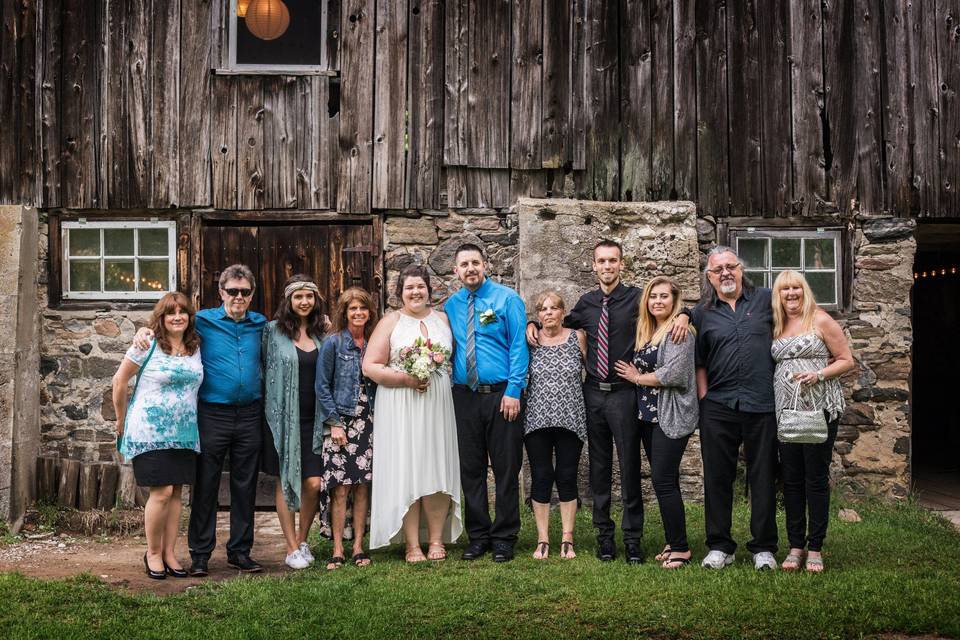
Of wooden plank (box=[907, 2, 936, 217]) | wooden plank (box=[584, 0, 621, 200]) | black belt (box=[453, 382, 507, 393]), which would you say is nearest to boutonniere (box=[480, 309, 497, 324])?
black belt (box=[453, 382, 507, 393])

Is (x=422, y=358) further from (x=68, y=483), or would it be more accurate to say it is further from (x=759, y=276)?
(x=759, y=276)

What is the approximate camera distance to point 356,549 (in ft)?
19.5

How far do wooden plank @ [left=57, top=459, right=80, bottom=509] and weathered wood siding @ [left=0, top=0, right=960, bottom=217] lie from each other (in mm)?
2247

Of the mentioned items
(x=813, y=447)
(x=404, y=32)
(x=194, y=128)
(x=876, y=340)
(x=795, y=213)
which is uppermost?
(x=404, y=32)

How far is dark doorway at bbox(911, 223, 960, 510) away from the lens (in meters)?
12.3

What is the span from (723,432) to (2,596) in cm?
422

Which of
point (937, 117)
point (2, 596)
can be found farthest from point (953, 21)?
point (2, 596)

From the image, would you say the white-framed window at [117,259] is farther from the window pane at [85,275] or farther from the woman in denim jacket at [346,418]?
the woman in denim jacket at [346,418]

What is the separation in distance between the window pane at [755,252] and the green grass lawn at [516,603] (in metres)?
3.44

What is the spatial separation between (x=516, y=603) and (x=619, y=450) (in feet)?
4.35

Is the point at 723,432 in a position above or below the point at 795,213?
below

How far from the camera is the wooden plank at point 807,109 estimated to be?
8633 millimetres

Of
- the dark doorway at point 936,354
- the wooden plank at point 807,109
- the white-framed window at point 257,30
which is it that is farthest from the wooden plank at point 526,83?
the dark doorway at point 936,354

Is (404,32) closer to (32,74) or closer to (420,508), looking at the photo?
(32,74)
